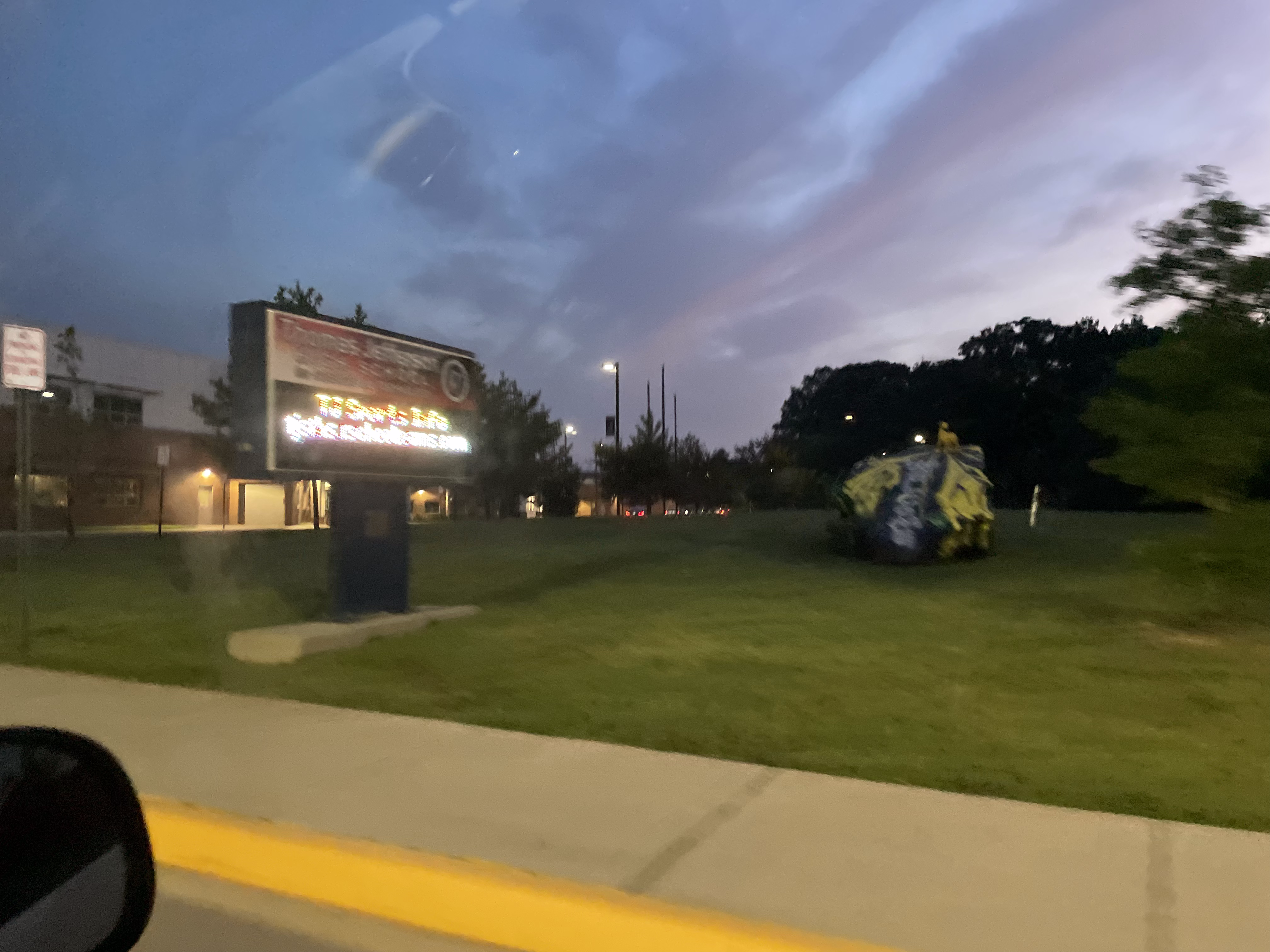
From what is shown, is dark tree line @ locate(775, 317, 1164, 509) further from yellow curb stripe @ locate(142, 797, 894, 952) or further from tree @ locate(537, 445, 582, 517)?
yellow curb stripe @ locate(142, 797, 894, 952)

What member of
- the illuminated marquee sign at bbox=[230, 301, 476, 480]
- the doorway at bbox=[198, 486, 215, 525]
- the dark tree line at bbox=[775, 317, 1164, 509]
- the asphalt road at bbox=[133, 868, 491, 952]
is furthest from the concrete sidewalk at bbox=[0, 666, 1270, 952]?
the doorway at bbox=[198, 486, 215, 525]

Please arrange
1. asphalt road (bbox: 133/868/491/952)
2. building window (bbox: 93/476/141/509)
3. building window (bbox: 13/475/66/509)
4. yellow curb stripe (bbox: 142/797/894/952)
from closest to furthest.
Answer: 1. yellow curb stripe (bbox: 142/797/894/952)
2. asphalt road (bbox: 133/868/491/952)
3. building window (bbox: 13/475/66/509)
4. building window (bbox: 93/476/141/509)

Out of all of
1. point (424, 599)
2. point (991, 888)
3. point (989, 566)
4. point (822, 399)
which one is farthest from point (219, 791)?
point (822, 399)

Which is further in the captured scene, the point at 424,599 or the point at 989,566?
the point at 989,566

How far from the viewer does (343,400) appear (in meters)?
11.4

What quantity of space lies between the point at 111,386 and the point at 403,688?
143ft

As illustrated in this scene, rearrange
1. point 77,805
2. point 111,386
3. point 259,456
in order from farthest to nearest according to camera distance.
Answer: point 111,386, point 259,456, point 77,805

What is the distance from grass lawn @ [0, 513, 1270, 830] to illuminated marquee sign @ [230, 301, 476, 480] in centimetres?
202

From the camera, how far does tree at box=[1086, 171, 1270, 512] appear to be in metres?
9.58

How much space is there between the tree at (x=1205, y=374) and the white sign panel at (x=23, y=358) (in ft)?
35.0

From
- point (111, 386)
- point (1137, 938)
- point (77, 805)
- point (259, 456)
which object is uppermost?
point (111, 386)

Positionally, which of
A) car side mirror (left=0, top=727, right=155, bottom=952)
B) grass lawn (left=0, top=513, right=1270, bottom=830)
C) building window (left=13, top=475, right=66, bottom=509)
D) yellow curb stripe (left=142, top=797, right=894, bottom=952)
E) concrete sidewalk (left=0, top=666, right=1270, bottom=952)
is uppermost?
building window (left=13, top=475, right=66, bottom=509)

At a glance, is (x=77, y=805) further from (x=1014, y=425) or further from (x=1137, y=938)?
(x=1014, y=425)

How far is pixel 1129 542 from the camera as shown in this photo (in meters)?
10.7
